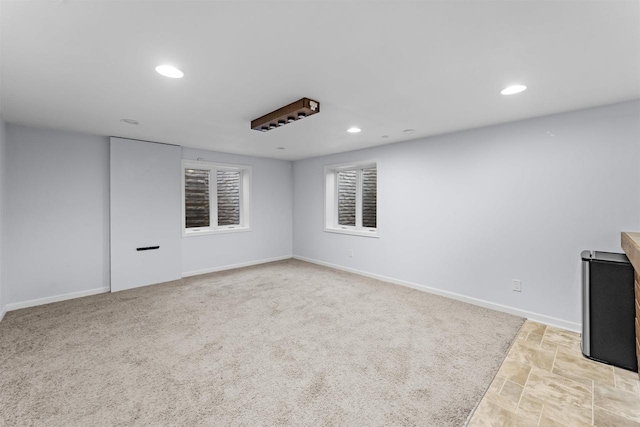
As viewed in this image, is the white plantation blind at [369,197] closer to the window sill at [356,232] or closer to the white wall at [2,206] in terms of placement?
the window sill at [356,232]

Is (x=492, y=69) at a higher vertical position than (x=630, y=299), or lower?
higher

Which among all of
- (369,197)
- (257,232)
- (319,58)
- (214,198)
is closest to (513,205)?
(369,197)

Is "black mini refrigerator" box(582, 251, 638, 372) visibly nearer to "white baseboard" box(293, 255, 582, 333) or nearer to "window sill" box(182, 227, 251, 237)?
"white baseboard" box(293, 255, 582, 333)

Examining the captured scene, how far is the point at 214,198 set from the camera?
534 cm

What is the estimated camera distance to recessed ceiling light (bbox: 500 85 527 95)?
2258mm

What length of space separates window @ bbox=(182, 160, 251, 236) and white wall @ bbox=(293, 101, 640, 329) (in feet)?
8.75

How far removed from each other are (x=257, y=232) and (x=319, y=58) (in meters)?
4.41

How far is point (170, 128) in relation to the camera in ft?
11.7

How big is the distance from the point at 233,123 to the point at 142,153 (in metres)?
1.97

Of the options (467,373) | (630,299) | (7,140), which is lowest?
(467,373)

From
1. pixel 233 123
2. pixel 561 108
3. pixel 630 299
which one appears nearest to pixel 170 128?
pixel 233 123

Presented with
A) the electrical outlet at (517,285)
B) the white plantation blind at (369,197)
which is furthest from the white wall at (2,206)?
the electrical outlet at (517,285)

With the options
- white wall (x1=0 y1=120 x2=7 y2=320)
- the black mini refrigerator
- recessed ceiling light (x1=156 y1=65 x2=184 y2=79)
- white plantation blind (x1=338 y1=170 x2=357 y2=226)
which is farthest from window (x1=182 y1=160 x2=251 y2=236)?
the black mini refrigerator

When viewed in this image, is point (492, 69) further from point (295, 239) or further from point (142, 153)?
point (295, 239)
